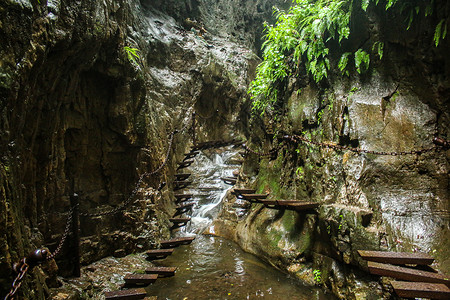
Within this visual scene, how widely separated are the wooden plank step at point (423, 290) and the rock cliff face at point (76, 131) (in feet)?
Result: 14.7

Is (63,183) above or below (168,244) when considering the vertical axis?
above

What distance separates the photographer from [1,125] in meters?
2.68

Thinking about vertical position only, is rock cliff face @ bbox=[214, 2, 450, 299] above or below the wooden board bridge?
above

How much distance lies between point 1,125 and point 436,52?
7.10 m

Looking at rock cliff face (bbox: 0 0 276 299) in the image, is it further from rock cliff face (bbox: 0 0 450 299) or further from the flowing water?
the flowing water

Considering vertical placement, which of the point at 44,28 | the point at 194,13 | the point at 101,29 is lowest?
the point at 44,28

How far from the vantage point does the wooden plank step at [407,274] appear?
3.15 m

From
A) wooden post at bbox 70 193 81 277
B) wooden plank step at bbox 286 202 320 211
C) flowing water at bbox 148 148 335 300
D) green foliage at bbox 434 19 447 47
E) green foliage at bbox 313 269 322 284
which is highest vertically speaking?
green foliage at bbox 434 19 447 47

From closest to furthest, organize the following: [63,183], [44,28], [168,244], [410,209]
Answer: [44,28] → [410,209] → [63,183] → [168,244]

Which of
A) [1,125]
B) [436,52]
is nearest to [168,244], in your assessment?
[1,125]

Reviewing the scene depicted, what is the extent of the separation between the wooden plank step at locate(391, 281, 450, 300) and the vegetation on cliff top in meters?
3.94

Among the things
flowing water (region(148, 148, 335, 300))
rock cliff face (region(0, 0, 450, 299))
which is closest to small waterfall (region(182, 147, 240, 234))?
flowing water (region(148, 148, 335, 300))

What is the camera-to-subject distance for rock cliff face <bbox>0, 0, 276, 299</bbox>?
9.29 feet

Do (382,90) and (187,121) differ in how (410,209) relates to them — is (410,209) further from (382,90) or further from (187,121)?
(187,121)
